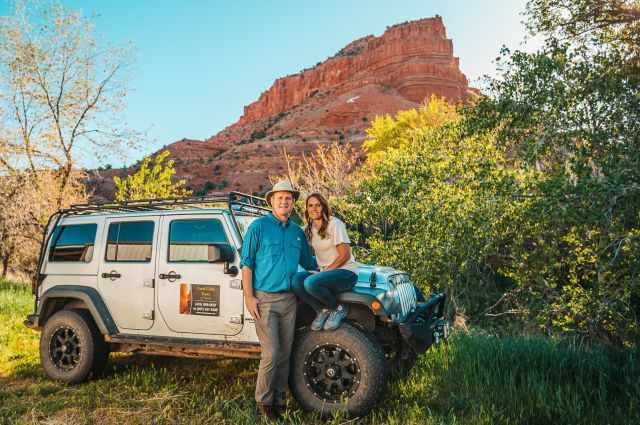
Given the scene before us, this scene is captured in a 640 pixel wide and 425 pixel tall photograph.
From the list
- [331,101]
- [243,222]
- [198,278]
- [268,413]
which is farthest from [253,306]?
[331,101]

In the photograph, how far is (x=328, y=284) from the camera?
415cm

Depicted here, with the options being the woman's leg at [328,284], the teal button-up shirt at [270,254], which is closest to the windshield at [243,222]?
the teal button-up shirt at [270,254]

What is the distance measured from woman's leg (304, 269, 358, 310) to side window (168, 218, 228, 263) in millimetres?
1285

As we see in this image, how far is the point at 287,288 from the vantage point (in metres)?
4.25

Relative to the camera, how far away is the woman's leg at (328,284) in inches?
163

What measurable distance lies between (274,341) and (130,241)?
242 centimetres

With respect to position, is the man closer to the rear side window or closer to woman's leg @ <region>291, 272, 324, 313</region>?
woman's leg @ <region>291, 272, 324, 313</region>

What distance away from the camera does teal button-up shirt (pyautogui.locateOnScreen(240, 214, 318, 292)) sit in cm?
425

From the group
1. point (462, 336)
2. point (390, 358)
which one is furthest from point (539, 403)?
point (462, 336)

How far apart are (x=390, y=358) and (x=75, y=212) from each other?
429cm

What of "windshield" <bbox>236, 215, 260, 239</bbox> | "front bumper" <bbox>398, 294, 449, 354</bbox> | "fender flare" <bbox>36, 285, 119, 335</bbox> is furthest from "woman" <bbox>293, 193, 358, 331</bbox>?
"fender flare" <bbox>36, 285, 119, 335</bbox>

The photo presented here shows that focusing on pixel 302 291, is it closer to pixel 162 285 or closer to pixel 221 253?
pixel 221 253

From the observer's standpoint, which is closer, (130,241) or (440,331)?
(440,331)

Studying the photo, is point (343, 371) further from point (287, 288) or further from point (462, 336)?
point (462, 336)
